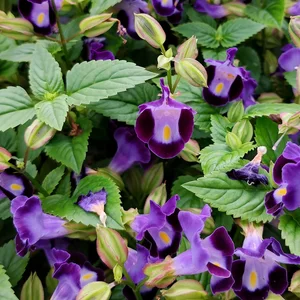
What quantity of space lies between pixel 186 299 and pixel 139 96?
1.17 feet

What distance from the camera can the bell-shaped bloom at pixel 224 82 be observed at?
922mm

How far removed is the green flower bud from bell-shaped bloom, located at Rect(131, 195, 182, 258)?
8.2 inches

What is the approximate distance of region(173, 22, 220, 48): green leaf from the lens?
107 cm

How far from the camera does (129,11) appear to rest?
42.7 inches

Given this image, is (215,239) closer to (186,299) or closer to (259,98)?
(186,299)

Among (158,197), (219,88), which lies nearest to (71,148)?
(158,197)

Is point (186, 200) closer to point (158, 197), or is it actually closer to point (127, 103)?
point (158, 197)

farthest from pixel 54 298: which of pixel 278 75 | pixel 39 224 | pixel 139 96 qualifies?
pixel 278 75

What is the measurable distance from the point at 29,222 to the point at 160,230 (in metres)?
0.19

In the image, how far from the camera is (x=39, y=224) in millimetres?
811

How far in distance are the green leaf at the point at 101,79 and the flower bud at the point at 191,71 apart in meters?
0.04

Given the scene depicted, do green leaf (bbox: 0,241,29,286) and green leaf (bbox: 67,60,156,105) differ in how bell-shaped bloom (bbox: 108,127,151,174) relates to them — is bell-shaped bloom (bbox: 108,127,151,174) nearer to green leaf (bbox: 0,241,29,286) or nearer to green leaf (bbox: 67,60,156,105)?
green leaf (bbox: 67,60,156,105)

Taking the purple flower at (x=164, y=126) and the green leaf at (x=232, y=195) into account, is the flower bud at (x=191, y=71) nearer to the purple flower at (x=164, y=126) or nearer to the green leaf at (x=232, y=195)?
the purple flower at (x=164, y=126)

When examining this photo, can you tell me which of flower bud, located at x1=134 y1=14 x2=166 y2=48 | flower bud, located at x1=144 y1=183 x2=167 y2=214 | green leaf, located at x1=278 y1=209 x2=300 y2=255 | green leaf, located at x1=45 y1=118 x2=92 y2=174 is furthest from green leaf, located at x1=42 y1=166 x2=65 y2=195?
green leaf, located at x1=278 y1=209 x2=300 y2=255
